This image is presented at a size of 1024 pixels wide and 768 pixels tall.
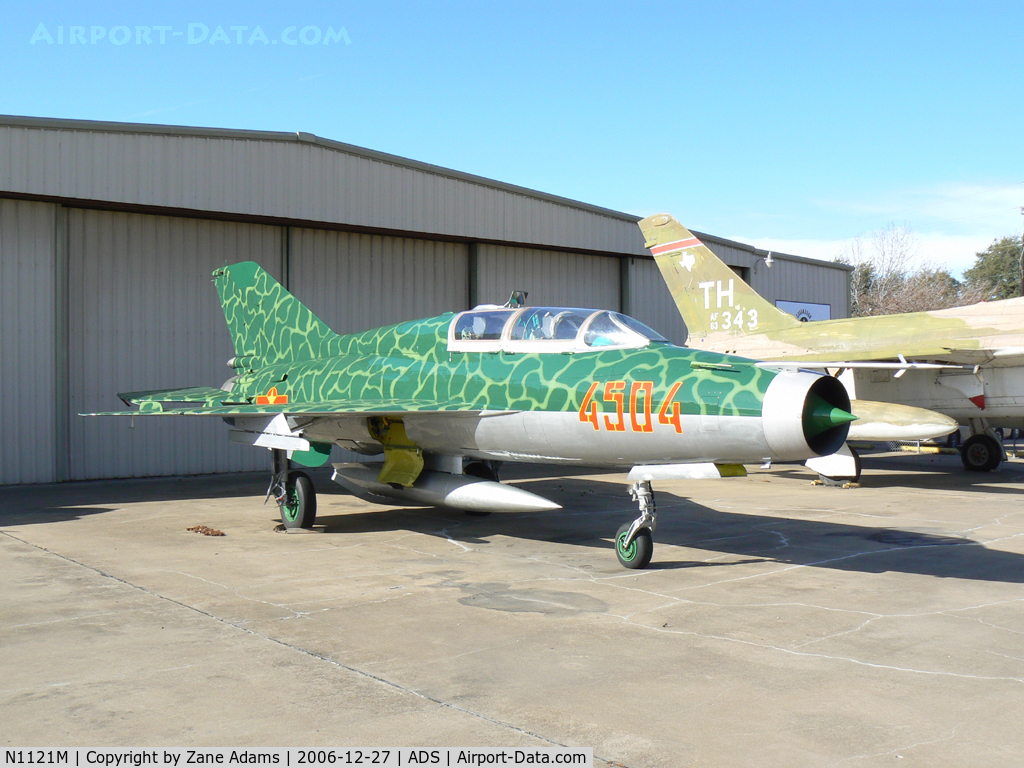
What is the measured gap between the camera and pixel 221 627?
18.6ft

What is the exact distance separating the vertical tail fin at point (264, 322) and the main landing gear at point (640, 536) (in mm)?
5578

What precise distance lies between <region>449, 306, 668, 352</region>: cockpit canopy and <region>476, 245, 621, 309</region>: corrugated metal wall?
412 inches

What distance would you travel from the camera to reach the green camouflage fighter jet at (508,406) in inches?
267

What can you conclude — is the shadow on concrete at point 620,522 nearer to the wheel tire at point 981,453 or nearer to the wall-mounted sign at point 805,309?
the wheel tire at point 981,453

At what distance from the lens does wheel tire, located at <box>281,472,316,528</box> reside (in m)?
9.97

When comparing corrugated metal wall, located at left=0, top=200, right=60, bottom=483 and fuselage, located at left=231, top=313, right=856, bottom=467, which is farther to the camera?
corrugated metal wall, located at left=0, top=200, right=60, bottom=483

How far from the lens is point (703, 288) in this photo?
61.4 feet

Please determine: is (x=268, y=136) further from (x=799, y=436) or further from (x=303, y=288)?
(x=799, y=436)

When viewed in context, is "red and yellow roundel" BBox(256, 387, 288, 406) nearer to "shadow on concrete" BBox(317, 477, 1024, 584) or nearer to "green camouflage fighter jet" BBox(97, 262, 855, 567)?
"green camouflage fighter jet" BBox(97, 262, 855, 567)

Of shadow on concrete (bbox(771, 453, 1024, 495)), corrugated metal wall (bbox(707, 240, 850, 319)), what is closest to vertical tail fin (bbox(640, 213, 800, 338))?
shadow on concrete (bbox(771, 453, 1024, 495))

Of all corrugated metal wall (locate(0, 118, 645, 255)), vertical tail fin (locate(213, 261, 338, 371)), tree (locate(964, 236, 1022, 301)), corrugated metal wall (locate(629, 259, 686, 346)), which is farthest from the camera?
tree (locate(964, 236, 1022, 301))

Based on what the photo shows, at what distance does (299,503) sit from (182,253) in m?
8.32

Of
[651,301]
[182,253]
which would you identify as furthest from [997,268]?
[182,253]

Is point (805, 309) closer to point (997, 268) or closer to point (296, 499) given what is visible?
point (296, 499)
